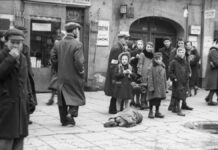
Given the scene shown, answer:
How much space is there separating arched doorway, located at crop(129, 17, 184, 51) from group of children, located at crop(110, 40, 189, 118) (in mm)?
5421

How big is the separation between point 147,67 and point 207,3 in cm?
820

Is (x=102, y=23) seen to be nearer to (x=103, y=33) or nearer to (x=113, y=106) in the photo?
(x=103, y=33)

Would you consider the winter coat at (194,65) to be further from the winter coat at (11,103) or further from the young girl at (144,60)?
the winter coat at (11,103)

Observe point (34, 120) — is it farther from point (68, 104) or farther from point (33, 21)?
point (33, 21)

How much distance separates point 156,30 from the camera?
17.0m

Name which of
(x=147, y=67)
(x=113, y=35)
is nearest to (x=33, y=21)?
(x=113, y=35)

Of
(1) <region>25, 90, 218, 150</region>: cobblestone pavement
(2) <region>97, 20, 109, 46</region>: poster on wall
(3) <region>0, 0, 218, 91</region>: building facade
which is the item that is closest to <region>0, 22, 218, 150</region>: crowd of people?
(1) <region>25, 90, 218, 150</region>: cobblestone pavement

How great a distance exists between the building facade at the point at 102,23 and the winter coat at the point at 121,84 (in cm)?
477

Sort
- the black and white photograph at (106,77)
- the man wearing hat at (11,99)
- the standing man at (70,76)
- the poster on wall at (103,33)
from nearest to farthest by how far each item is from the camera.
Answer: the man wearing hat at (11,99), the black and white photograph at (106,77), the standing man at (70,76), the poster on wall at (103,33)

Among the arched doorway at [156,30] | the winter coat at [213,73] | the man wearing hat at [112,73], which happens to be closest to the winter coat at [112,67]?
the man wearing hat at [112,73]

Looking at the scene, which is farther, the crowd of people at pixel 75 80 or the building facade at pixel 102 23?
the building facade at pixel 102 23

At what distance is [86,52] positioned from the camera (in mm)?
14930

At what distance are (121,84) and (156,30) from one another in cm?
789

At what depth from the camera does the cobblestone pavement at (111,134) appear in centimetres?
677
